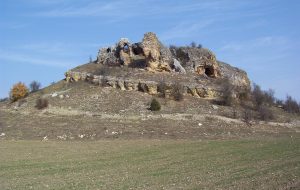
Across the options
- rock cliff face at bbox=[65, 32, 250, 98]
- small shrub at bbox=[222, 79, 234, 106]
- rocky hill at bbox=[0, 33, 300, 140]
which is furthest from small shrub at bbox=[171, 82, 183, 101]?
small shrub at bbox=[222, 79, 234, 106]

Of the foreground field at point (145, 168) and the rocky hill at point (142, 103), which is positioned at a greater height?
the rocky hill at point (142, 103)

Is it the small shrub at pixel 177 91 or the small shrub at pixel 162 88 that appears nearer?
the small shrub at pixel 177 91

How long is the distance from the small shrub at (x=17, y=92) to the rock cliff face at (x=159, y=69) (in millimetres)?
6577

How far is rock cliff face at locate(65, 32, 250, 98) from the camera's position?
63125 mm

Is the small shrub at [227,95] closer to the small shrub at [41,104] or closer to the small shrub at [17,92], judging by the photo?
the small shrub at [41,104]

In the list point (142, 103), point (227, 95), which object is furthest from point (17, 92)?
point (227, 95)

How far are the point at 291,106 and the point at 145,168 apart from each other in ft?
187

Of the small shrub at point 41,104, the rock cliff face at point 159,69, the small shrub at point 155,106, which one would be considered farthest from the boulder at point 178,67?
the small shrub at point 41,104

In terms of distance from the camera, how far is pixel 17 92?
222 feet

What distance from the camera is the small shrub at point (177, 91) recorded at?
59719 millimetres

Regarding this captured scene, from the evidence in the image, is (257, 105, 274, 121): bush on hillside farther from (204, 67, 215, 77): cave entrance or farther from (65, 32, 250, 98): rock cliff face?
(204, 67, 215, 77): cave entrance

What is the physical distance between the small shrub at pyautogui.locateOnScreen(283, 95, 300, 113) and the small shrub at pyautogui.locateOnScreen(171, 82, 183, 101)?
21210 mm

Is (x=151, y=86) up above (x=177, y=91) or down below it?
above

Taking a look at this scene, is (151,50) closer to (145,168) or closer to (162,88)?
(162,88)
